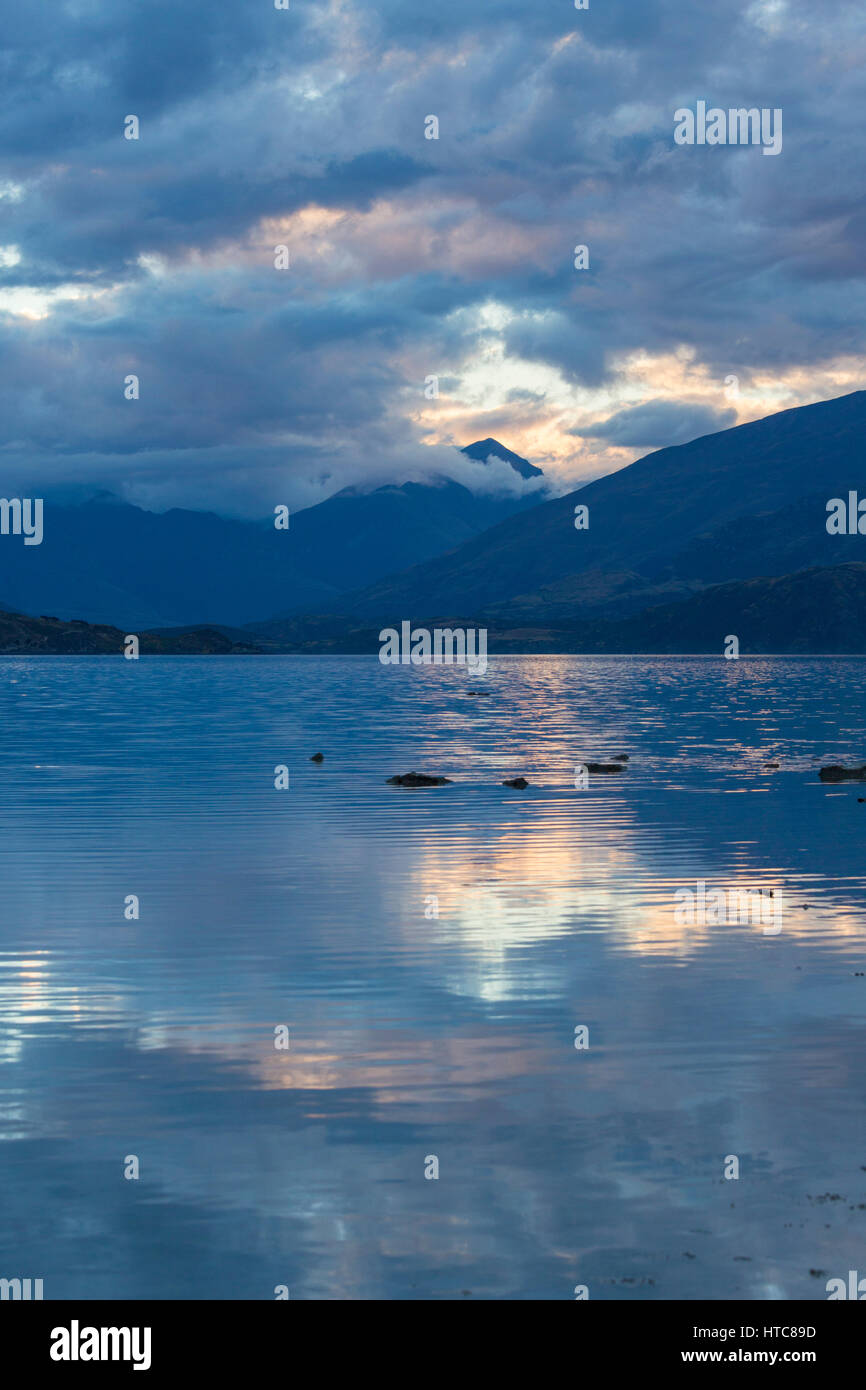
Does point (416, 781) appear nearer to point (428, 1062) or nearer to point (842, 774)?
point (842, 774)

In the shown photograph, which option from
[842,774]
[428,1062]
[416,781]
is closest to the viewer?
[428,1062]

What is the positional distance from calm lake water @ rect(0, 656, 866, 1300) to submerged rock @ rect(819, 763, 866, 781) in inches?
762

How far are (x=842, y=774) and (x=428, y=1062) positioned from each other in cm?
5248

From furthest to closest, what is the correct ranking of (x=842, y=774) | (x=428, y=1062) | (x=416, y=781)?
(x=842, y=774)
(x=416, y=781)
(x=428, y=1062)

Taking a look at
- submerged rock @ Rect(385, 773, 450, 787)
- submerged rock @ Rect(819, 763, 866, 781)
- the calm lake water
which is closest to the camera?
the calm lake water

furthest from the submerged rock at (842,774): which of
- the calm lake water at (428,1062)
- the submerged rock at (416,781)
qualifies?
the calm lake water at (428,1062)

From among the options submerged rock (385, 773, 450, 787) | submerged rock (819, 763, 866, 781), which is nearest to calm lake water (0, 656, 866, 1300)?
submerged rock (385, 773, 450, 787)

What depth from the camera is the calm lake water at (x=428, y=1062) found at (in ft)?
45.5

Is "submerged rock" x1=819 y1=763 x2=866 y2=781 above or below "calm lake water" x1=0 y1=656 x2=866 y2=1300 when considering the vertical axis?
above

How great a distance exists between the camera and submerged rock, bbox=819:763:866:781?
68562 millimetres

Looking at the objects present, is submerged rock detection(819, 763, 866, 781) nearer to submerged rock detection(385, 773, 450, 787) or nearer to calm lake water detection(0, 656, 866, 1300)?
submerged rock detection(385, 773, 450, 787)

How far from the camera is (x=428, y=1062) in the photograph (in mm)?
20312

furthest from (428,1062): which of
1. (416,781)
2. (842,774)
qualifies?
(842,774)
